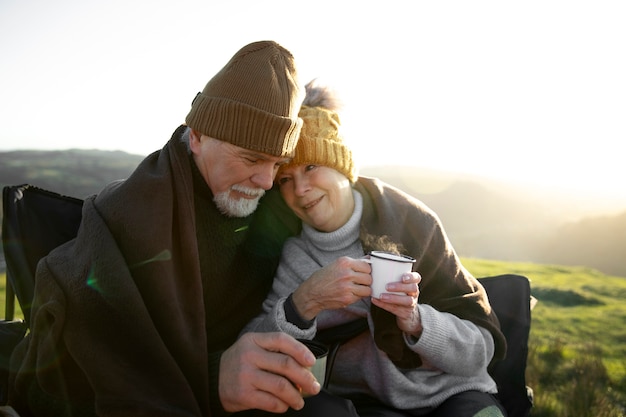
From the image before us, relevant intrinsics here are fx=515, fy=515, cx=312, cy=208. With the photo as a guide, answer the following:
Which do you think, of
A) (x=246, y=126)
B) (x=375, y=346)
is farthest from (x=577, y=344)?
(x=246, y=126)

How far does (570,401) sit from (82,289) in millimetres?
3824

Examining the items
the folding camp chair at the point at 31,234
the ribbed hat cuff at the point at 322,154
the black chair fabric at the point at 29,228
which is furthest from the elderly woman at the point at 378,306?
the black chair fabric at the point at 29,228

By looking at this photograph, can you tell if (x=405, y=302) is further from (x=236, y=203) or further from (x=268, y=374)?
(x=236, y=203)

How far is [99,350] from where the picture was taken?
202cm

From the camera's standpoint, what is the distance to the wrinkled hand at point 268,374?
1.80 meters

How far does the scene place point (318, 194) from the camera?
2.72m

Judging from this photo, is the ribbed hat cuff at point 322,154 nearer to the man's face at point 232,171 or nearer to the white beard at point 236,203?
the man's face at point 232,171

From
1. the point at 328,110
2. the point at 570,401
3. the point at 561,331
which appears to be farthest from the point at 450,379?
the point at 561,331

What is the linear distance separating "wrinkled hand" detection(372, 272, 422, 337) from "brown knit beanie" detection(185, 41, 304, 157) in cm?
82

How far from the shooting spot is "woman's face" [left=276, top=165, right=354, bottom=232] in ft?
8.87

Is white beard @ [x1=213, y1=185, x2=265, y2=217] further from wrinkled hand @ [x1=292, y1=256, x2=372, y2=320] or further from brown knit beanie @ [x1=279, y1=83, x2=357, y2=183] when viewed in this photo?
wrinkled hand @ [x1=292, y1=256, x2=372, y2=320]

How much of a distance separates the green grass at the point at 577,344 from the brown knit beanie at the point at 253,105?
3.25 m

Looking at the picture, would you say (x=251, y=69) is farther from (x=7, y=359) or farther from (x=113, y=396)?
(x=7, y=359)

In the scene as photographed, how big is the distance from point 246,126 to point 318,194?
570 millimetres
